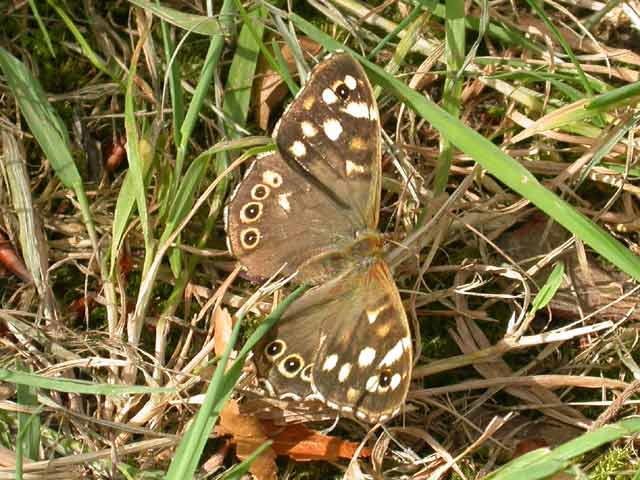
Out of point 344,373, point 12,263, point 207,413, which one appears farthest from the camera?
point 12,263

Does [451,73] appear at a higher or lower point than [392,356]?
higher

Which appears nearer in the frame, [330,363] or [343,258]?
[330,363]

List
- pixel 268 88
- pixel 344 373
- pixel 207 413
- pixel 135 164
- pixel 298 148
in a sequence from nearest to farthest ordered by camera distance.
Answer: pixel 207 413
pixel 344 373
pixel 298 148
pixel 135 164
pixel 268 88

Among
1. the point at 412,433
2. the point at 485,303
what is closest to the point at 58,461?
the point at 412,433

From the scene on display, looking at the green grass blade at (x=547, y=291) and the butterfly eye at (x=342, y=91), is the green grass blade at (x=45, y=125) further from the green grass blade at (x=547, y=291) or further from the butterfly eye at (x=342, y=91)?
the green grass blade at (x=547, y=291)

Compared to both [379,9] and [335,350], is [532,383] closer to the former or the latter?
[335,350]

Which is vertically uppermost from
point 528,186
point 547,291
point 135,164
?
point 528,186

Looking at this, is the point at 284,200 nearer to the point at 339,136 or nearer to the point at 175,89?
the point at 339,136

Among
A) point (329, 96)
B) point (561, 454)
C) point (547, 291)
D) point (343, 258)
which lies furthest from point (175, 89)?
point (561, 454)
